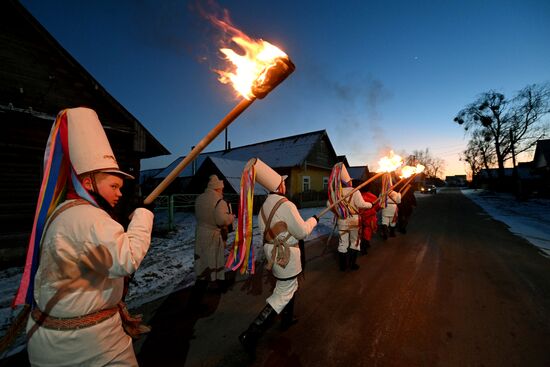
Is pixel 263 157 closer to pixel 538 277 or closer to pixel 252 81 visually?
pixel 538 277

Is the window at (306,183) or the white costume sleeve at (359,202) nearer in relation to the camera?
the white costume sleeve at (359,202)

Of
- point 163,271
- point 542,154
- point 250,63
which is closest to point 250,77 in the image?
point 250,63

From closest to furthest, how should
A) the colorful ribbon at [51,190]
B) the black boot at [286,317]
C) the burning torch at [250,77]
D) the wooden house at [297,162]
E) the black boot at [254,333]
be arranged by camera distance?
the colorful ribbon at [51,190] → the burning torch at [250,77] → the black boot at [254,333] → the black boot at [286,317] → the wooden house at [297,162]

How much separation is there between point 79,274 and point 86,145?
80cm

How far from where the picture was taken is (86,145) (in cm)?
156

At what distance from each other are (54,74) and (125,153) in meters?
2.92

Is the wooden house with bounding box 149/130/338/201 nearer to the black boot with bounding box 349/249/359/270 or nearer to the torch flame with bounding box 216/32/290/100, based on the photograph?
the black boot with bounding box 349/249/359/270

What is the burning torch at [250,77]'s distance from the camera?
64.2 inches

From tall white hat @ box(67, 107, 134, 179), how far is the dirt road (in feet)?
7.73

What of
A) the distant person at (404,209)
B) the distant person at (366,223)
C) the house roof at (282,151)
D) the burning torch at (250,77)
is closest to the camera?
the burning torch at (250,77)

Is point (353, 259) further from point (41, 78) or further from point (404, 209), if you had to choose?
point (41, 78)

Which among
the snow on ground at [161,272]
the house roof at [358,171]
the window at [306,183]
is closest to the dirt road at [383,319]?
the snow on ground at [161,272]

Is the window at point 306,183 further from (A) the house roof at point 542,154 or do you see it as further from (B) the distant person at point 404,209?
(A) the house roof at point 542,154

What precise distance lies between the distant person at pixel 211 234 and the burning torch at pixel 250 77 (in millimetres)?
2361
